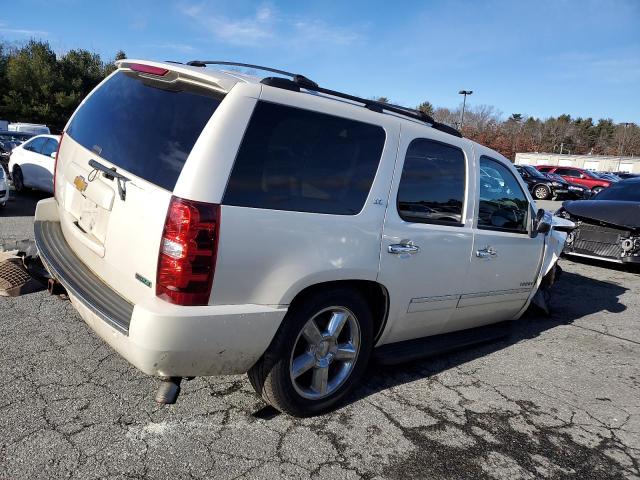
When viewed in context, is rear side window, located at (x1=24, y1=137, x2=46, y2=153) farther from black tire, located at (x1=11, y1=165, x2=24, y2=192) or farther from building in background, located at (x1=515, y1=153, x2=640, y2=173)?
building in background, located at (x1=515, y1=153, x2=640, y2=173)

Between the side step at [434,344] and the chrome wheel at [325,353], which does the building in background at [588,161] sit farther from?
the chrome wheel at [325,353]

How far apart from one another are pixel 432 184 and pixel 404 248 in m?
0.57

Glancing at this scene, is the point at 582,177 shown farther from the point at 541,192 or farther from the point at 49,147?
the point at 49,147

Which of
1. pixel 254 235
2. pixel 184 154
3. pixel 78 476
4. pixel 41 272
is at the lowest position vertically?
pixel 78 476

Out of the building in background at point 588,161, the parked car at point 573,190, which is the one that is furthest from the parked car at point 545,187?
the building in background at point 588,161

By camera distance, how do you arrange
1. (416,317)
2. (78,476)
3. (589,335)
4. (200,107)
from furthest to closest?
(589,335), (416,317), (200,107), (78,476)

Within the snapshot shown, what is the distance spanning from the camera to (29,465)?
7.79ft

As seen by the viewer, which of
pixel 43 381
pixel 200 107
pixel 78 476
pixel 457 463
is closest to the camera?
pixel 78 476

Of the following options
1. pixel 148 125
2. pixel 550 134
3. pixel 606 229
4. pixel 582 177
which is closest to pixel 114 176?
pixel 148 125

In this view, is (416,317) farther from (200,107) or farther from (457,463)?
(200,107)

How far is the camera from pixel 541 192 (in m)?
25.9

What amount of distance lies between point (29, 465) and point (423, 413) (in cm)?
221

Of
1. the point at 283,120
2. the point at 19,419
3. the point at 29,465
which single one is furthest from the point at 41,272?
the point at 283,120

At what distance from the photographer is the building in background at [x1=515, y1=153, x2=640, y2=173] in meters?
74.0
